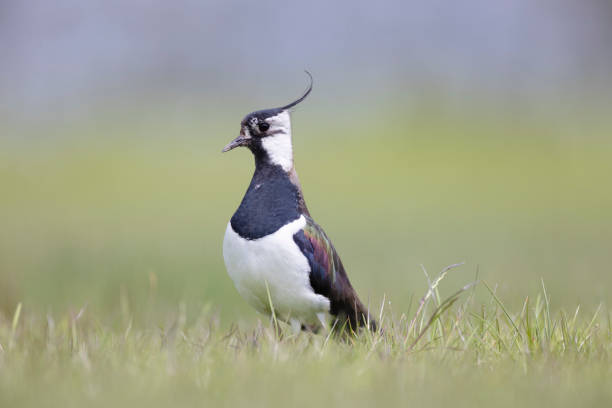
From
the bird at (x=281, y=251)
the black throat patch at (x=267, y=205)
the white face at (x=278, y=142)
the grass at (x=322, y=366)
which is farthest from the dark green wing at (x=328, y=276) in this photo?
the white face at (x=278, y=142)

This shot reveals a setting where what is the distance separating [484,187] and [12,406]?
37.5ft

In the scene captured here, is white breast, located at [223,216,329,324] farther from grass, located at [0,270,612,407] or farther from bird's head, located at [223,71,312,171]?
bird's head, located at [223,71,312,171]

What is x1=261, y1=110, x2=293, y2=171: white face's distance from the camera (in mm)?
4215

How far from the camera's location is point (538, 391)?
2838 mm

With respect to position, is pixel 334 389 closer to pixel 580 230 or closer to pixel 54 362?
pixel 54 362

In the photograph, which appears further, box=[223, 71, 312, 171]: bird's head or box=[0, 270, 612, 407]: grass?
box=[223, 71, 312, 171]: bird's head

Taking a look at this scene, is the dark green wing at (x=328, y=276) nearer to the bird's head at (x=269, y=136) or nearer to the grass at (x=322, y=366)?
the grass at (x=322, y=366)

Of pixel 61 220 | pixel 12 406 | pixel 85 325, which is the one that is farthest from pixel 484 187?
pixel 12 406

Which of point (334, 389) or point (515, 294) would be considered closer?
point (334, 389)

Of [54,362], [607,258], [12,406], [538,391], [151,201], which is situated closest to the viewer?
[12,406]

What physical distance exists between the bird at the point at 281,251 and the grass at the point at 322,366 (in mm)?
180

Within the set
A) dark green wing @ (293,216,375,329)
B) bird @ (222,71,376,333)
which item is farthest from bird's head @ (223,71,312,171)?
dark green wing @ (293,216,375,329)

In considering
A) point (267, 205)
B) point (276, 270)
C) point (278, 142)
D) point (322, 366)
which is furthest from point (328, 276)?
point (322, 366)

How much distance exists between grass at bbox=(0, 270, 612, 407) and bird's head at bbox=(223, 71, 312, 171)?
91 centimetres
